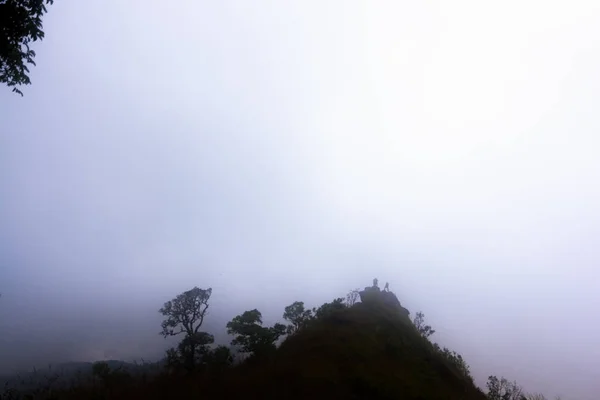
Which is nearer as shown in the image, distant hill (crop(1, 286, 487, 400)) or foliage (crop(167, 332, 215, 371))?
distant hill (crop(1, 286, 487, 400))

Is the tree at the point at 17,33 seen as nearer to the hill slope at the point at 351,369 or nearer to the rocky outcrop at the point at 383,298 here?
the hill slope at the point at 351,369

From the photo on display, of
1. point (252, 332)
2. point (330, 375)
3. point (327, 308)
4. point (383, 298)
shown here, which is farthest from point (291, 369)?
point (383, 298)

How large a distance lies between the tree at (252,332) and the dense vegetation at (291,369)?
133 mm

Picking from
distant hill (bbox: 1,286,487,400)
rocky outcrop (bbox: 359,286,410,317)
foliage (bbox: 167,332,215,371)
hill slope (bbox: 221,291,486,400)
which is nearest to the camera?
distant hill (bbox: 1,286,487,400)

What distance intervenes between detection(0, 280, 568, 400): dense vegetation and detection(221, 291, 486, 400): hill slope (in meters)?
0.07

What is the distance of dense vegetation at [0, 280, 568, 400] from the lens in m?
17.1

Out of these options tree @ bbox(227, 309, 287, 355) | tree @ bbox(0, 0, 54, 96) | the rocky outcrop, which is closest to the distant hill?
tree @ bbox(227, 309, 287, 355)

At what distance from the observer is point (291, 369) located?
22500mm

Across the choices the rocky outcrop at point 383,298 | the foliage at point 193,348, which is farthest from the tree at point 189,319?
the rocky outcrop at point 383,298

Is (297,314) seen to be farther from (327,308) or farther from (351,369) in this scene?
(351,369)

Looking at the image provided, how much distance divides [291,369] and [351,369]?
16.4 ft

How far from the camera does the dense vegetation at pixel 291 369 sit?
17094 mm

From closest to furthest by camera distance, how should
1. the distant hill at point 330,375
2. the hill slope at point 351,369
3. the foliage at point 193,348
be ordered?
the distant hill at point 330,375 → the hill slope at point 351,369 → the foliage at point 193,348

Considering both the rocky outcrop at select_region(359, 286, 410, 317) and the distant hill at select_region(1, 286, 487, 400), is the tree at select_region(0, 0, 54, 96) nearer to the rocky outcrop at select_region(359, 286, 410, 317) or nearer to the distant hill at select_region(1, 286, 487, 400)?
the distant hill at select_region(1, 286, 487, 400)
